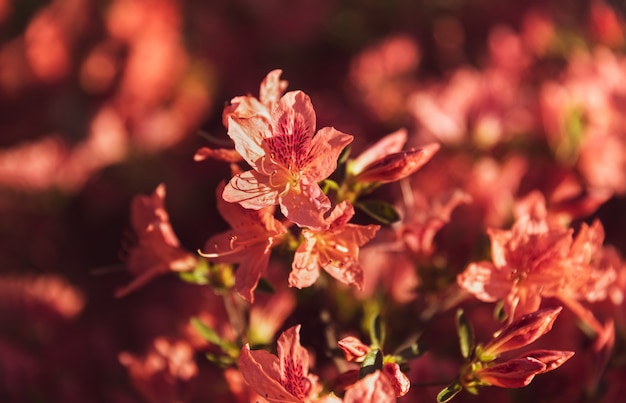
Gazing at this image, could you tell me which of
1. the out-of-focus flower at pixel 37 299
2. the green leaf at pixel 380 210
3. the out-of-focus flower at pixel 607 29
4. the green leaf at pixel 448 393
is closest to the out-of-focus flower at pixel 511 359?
the green leaf at pixel 448 393

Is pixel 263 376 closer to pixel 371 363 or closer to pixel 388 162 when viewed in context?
pixel 371 363

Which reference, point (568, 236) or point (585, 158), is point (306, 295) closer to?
point (568, 236)

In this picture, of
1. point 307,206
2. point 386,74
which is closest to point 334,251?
point 307,206

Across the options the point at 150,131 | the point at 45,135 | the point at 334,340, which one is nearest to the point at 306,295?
the point at 334,340

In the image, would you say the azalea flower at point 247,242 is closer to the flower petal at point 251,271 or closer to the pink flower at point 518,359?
the flower petal at point 251,271

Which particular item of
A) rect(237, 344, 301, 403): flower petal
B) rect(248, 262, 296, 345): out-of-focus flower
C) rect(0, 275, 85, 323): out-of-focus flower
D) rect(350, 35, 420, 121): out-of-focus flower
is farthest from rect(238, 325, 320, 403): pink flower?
rect(350, 35, 420, 121): out-of-focus flower

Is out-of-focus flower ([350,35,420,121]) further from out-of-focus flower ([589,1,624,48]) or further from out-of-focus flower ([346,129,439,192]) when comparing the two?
out-of-focus flower ([346,129,439,192])
